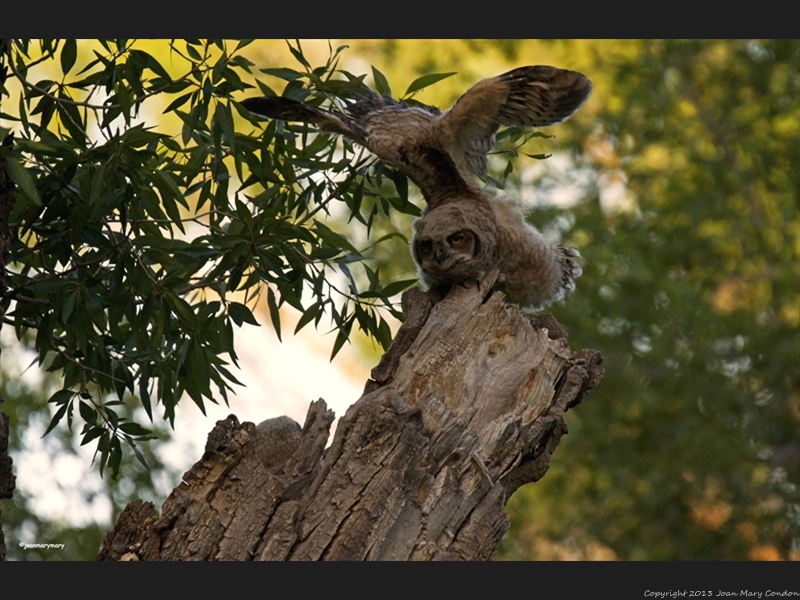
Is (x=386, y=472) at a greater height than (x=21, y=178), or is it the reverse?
(x=21, y=178)

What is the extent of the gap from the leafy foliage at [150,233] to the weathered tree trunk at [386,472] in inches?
22.2

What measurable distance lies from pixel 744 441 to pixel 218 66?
7548 millimetres

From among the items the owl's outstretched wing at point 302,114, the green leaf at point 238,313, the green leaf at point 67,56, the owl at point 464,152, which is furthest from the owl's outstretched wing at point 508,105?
the green leaf at point 67,56

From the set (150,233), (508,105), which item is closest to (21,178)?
(150,233)

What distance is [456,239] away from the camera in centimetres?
314

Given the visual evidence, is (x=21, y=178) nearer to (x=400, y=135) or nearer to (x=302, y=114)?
(x=302, y=114)

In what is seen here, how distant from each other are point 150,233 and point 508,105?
3.96ft

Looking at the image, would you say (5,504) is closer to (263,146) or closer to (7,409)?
(7,409)

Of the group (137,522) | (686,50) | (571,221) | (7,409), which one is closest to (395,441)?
(137,522)

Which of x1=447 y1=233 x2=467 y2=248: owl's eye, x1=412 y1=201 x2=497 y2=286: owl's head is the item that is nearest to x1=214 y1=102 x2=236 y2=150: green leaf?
x1=412 y1=201 x2=497 y2=286: owl's head

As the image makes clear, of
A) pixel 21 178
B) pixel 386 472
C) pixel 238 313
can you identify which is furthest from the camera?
pixel 238 313

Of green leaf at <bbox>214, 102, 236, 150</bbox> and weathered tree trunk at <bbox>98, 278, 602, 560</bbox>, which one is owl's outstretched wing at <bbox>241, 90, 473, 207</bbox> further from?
weathered tree trunk at <bbox>98, 278, 602, 560</bbox>

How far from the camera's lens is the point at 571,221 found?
878 cm

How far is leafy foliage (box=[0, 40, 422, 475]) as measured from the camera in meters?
3.01
